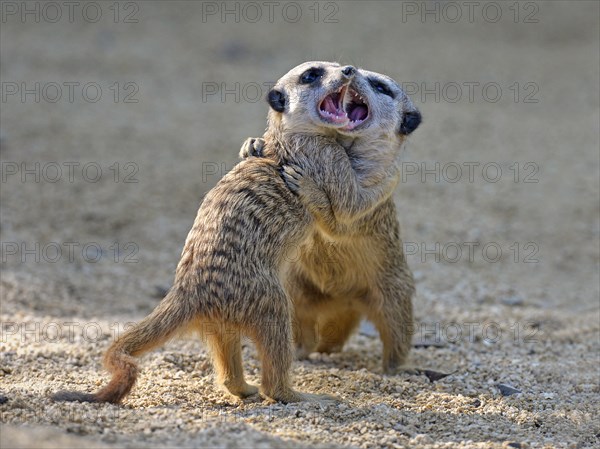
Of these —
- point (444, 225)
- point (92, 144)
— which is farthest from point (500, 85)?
point (92, 144)

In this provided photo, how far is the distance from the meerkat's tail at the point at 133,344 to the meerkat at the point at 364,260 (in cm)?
94

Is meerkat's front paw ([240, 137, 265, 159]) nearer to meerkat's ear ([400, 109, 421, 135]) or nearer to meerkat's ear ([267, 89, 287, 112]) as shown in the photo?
meerkat's ear ([267, 89, 287, 112])

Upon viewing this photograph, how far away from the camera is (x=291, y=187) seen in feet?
14.6

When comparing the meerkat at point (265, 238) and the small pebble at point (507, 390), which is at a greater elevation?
the meerkat at point (265, 238)

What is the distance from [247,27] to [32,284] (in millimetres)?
6883

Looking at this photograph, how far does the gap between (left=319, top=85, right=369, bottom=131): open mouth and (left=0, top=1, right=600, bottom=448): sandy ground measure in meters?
1.41

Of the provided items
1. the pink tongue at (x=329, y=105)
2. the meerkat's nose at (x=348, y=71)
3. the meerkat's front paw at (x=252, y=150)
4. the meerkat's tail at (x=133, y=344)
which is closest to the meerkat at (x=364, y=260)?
the meerkat's front paw at (x=252, y=150)

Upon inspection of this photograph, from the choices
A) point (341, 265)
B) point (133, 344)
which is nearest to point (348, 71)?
point (341, 265)

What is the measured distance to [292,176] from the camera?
449 cm

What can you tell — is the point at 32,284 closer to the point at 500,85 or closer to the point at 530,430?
the point at 530,430

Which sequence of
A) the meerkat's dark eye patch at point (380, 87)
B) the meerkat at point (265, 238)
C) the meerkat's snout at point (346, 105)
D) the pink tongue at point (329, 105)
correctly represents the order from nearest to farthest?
the meerkat at point (265, 238) < the meerkat's snout at point (346, 105) < the pink tongue at point (329, 105) < the meerkat's dark eye patch at point (380, 87)

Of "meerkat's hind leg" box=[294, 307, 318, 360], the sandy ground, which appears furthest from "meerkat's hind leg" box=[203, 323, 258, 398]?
"meerkat's hind leg" box=[294, 307, 318, 360]

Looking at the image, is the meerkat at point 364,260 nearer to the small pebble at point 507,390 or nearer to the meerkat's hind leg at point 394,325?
the meerkat's hind leg at point 394,325

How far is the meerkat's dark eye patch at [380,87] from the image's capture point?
16.2 ft
